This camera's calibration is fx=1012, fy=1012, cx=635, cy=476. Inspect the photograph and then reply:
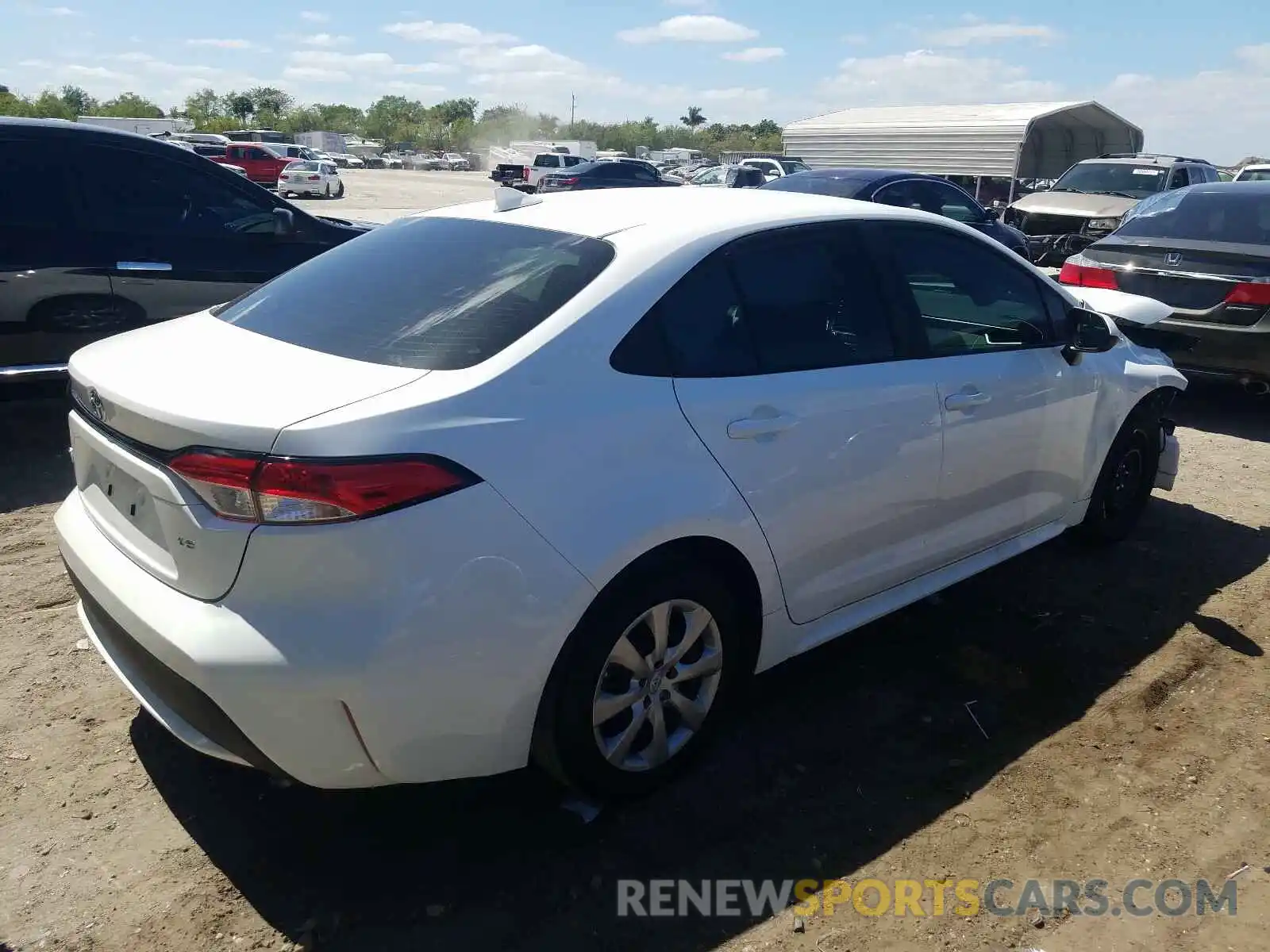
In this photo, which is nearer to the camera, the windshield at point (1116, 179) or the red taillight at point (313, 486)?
the red taillight at point (313, 486)

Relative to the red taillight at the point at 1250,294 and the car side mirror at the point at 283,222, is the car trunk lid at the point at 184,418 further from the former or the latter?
the red taillight at the point at 1250,294

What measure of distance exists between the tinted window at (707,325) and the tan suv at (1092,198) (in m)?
13.5

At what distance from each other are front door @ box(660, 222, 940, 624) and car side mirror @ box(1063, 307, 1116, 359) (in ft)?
3.37

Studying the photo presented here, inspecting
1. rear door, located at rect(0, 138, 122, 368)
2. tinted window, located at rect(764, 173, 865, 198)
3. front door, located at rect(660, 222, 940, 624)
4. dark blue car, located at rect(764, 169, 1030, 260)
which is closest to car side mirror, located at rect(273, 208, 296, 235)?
rear door, located at rect(0, 138, 122, 368)

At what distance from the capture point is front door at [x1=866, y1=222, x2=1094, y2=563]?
3543 millimetres

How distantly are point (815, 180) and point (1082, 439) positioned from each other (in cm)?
816

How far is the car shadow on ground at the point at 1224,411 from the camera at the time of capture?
23.7ft

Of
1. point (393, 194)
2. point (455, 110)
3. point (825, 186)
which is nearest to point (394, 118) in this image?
point (455, 110)

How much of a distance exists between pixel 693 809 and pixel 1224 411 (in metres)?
6.69

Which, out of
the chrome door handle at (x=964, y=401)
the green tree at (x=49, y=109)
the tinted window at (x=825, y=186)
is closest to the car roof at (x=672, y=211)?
the chrome door handle at (x=964, y=401)

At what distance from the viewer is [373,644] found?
7.20ft

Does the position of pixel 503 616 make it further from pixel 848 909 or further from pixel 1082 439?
pixel 1082 439

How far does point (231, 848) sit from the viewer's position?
8.80ft

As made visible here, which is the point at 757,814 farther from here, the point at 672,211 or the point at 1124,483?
the point at 1124,483
